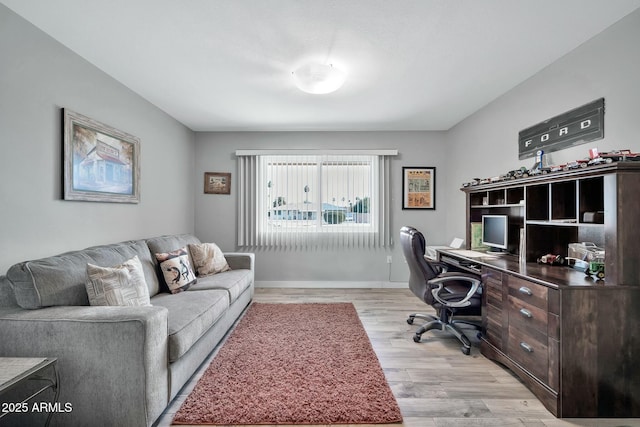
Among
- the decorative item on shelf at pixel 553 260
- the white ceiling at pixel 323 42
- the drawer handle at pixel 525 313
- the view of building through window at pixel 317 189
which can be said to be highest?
the white ceiling at pixel 323 42

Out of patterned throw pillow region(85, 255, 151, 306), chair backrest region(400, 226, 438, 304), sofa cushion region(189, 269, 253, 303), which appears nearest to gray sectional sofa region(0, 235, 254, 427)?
patterned throw pillow region(85, 255, 151, 306)

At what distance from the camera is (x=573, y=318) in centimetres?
162

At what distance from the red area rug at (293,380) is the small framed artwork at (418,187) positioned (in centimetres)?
235

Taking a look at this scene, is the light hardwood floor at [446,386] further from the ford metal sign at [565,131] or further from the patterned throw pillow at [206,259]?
the ford metal sign at [565,131]

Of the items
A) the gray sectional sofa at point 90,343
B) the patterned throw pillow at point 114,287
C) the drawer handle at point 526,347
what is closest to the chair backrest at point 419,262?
the drawer handle at point 526,347

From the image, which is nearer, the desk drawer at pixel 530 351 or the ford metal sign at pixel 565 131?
the desk drawer at pixel 530 351

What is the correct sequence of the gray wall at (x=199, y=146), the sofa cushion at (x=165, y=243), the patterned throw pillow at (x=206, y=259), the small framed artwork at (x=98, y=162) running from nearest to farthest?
the gray wall at (x=199, y=146)
the small framed artwork at (x=98, y=162)
the sofa cushion at (x=165, y=243)
the patterned throw pillow at (x=206, y=259)

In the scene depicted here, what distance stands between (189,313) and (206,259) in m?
1.35

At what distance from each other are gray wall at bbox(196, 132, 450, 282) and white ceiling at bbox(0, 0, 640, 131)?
118 cm

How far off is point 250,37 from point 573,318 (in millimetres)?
2815

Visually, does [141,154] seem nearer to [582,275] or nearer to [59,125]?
[59,125]

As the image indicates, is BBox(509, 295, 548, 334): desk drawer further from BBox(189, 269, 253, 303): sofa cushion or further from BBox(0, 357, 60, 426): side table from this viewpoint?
BBox(0, 357, 60, 426): side table

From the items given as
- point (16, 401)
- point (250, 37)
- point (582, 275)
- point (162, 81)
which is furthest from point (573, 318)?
point (162, 81)

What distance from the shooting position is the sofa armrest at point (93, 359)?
147cm
